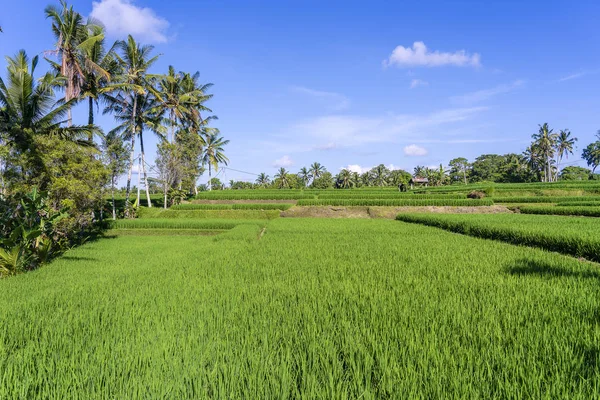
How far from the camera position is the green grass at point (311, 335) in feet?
6.34

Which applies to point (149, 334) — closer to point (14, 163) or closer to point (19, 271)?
point (19, 271)

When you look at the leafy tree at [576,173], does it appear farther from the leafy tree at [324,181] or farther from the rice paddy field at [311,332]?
the rice paddy field at [311,332]

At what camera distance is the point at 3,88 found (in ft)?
A: 37.7

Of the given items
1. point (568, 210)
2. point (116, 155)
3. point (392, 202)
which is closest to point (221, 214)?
point (116, 155)

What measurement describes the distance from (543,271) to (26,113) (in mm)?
17081

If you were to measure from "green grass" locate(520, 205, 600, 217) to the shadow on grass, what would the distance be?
1445cm

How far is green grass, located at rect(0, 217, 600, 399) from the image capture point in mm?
1933

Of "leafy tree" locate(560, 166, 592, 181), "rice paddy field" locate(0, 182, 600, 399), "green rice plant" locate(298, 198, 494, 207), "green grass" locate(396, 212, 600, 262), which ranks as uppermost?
"leafy tree" locate(560, 166, 592, 181)

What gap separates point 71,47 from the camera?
1666cm

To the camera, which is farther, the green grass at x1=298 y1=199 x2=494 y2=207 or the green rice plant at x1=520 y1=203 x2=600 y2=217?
the green grass at x1=298 y1=199 x2=494 y2=207

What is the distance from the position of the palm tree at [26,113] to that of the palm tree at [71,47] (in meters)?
4.34

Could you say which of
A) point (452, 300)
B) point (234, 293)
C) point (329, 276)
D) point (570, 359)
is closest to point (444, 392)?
point (570, 359)

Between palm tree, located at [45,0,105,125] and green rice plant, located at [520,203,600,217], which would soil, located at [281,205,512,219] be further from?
palm tree, located at [45,0,105,125]

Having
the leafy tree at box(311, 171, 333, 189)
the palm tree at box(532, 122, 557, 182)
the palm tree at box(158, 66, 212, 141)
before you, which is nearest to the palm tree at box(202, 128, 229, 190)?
the palm tree at box(158, 66, 212, 141)
